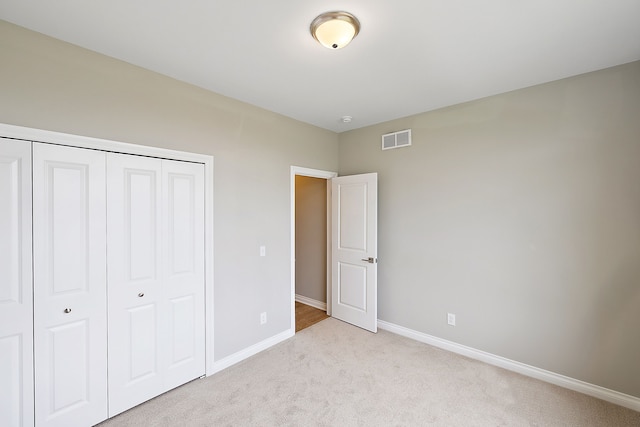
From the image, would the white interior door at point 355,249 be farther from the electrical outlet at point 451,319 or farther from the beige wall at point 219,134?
the electrical outlet at point 451,319

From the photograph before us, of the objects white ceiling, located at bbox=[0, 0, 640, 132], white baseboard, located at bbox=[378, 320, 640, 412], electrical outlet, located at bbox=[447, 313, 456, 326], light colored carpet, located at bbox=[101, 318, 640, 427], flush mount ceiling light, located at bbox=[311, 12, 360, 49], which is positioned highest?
white ceiling, located at bbox=[0, 0, 640, 132]

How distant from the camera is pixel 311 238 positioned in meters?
4.36

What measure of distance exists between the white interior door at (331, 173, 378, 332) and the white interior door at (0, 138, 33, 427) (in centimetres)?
293

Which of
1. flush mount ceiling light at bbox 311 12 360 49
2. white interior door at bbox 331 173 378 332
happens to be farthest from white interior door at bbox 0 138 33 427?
white interior door at bbox 331 173 378 332

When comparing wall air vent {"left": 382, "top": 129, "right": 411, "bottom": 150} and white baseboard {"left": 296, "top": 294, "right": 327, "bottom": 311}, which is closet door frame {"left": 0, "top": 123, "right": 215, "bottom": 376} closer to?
white baseboard {"left": 296, "top": 294, "right": 327, "bottom": 311}

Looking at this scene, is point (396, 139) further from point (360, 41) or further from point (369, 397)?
point (369, 397)

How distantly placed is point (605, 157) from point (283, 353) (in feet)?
11.1

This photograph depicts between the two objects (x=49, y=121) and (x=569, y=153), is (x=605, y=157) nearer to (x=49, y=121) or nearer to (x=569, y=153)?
(x=569, y=153)

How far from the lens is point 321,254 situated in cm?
420

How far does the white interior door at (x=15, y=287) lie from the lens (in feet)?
5.22

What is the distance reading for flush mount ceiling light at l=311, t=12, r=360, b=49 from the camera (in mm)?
1541

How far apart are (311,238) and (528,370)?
298 cm

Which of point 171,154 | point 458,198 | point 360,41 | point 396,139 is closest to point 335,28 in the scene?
point 360,41

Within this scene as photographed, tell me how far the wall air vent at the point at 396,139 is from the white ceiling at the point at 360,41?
704mm
